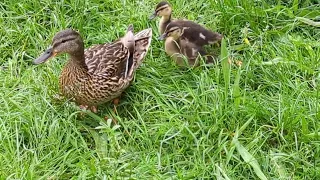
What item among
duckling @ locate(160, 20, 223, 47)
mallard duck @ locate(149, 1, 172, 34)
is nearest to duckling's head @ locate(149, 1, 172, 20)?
mallard duck @ locate(149, 1, 172, 34)

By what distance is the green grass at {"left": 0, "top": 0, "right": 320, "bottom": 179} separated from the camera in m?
3.20

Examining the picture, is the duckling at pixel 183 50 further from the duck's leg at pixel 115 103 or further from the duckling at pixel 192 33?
the duck's leg at pixel 115 103

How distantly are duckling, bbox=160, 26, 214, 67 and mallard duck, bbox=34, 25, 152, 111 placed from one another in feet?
0.69

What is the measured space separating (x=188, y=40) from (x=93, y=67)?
640 mm

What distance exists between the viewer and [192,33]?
3828mm

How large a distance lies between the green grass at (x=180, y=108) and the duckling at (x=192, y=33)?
0.18 m

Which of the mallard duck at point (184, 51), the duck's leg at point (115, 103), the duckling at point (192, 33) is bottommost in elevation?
the duck's leg at point (115, 103)

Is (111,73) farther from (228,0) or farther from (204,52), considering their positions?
(228,0)

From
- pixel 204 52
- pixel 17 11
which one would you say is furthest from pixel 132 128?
pixel 17 11

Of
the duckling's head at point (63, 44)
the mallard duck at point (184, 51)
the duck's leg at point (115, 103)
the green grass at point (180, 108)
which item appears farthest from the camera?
the mallard duck at point (184, 51)

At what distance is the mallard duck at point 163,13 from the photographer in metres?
3.98

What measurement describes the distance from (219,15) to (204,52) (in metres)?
0.47

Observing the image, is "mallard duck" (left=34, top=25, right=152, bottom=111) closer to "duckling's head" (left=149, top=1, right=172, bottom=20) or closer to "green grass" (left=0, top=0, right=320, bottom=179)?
"green grass" (left=0, top=0, right=320, bottom=179)

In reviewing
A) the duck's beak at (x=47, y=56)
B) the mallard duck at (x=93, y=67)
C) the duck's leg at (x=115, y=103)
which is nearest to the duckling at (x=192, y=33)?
the mallard duck at (x=93, y=67)
